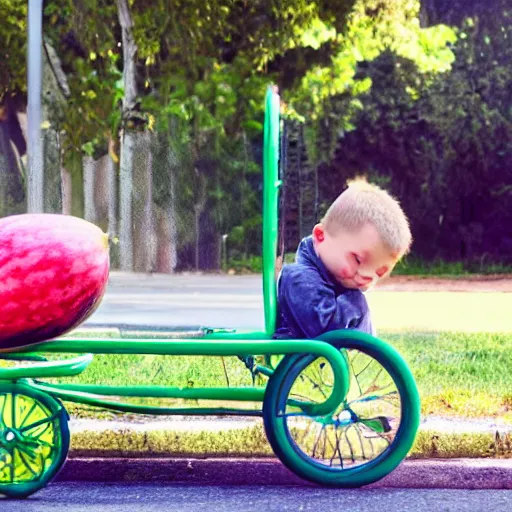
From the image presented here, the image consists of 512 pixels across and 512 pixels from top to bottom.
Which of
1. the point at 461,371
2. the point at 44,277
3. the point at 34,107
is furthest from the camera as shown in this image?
the point at 34,107

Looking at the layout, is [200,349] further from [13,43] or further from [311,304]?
[13,43]

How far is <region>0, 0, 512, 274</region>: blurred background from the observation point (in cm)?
919

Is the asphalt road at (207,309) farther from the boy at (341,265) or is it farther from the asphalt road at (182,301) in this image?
the boy at (341,265)

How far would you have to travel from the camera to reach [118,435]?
13.7 ft

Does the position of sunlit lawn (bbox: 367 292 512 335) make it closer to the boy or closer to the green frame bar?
the boy

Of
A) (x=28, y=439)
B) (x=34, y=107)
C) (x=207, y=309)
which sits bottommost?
(x=207, y=309)

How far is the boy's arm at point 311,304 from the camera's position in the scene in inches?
146

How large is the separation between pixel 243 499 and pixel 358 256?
2.99 ft

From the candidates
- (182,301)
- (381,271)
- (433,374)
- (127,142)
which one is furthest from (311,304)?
(127,142)

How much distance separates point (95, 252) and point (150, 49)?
10191 mm

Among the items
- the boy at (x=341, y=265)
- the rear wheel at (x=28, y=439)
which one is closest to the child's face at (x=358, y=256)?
the boy at (x=341, y=265)

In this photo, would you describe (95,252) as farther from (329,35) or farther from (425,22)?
(425,22)

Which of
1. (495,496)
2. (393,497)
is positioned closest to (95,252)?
(393,497)

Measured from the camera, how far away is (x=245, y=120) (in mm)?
14477
